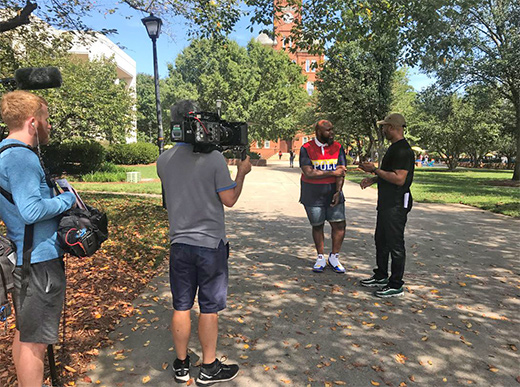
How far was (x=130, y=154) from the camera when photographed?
3100 cm

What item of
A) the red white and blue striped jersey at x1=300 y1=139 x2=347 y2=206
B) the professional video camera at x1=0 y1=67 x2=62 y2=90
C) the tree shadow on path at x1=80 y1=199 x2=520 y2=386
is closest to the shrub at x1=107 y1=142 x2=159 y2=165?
the tree shadow on path at x1=80 y1=199 x2=520 y2=386

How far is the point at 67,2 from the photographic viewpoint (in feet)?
25.7

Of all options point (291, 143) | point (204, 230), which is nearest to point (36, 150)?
point (204, 230)

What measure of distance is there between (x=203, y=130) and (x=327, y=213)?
2.90 m

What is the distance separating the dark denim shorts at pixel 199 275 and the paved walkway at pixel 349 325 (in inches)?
25.7

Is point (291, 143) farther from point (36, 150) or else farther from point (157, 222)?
point (36, 150)

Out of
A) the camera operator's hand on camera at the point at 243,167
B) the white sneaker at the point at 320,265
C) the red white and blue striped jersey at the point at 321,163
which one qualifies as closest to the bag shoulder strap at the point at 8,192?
the camera operator's hand on camera at the point at 243,167

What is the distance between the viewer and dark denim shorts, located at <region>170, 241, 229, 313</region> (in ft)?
7.90

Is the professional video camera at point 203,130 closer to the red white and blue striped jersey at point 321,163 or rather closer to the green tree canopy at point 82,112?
the red white and blue striped jersey at point 321,163

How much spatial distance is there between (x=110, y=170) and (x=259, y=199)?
12248 millimetres

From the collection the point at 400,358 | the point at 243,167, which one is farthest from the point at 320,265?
the point at 243,167

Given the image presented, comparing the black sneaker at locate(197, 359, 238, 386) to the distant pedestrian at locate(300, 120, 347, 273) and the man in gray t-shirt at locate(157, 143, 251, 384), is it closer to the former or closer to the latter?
the man in gray t-shirt at locate(157, 143, 251, 384)

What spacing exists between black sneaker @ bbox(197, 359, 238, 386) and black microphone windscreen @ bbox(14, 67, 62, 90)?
2168 mm

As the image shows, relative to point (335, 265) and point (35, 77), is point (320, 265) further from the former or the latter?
point (35, 77)
